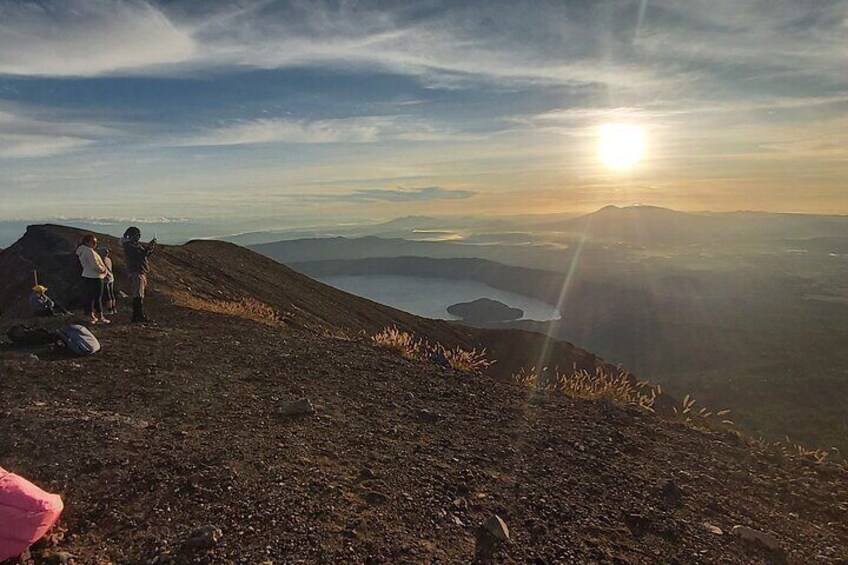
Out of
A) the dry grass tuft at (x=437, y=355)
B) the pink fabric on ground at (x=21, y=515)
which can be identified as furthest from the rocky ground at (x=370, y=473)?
the dry grass tuft at (x=437, y=355)

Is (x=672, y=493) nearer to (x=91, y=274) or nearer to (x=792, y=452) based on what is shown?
(x=792, y=452)

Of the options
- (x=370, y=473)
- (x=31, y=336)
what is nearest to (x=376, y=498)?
(x=370, y=473)

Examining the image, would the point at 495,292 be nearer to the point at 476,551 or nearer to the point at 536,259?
the point at 536,259

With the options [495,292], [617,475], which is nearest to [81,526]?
[617,475]

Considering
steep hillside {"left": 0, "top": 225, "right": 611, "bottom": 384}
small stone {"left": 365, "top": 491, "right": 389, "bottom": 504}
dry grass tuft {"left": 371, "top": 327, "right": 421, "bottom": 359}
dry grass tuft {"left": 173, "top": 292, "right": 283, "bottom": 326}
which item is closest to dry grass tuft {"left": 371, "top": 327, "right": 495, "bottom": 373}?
dry grass tuft {"left": 371, "top": 327, "right": 421, "bottom": 359}

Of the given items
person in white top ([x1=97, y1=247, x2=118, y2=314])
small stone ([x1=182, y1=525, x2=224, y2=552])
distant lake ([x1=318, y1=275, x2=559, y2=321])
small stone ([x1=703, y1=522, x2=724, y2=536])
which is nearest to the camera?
small stone ([x1=182, y1=525, x2=224, y2=552])

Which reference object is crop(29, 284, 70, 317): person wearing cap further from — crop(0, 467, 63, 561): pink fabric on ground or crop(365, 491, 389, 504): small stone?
crop(365, 491, 389, 504): small stone
